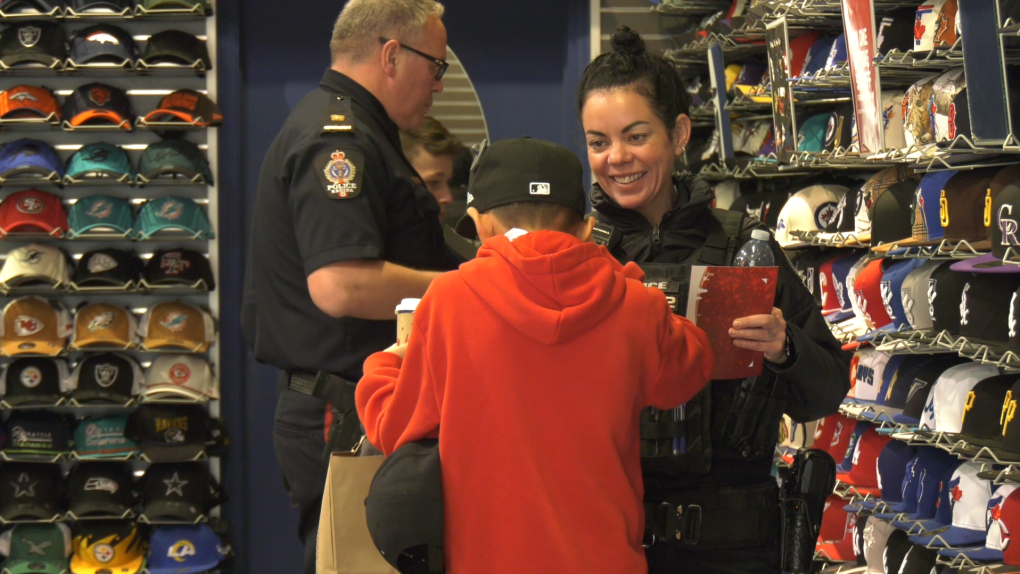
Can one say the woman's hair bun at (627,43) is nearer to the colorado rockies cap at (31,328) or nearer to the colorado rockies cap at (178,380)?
the colorado rockies cap at (178,380)

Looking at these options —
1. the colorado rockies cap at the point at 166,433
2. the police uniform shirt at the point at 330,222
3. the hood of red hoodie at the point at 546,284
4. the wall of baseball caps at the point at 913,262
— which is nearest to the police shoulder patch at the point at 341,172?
the police uniform shirt at the point at 330,222

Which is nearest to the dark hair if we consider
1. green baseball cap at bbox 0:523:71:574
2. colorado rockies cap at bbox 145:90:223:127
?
colorado rockies cap at bbox 145:90:223:127

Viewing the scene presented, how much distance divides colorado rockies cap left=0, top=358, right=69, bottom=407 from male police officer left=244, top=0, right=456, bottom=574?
2.54 meters

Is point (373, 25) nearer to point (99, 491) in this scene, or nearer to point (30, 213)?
point (30, 213)

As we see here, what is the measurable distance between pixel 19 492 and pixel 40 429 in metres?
0.30

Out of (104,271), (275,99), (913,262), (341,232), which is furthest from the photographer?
(275,99)

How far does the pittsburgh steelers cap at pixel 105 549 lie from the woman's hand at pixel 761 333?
3965 mm

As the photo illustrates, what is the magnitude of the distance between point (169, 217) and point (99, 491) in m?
1.32

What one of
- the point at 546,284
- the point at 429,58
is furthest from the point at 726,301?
the point at 429,58

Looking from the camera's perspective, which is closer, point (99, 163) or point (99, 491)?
point (99, 491)

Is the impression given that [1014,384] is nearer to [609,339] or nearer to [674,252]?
[674,252]

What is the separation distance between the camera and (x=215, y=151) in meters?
5.07

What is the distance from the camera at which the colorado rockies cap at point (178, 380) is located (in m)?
4.84

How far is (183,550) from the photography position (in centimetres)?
483
